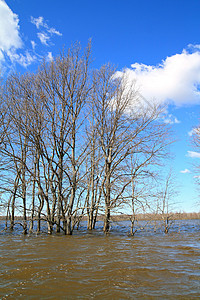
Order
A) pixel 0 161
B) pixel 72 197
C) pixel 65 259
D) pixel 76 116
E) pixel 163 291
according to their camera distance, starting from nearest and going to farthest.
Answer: pixel 163 291 → pixel 65 259 → pixel 72 197 → pixel 76 116 → pixel 0 161

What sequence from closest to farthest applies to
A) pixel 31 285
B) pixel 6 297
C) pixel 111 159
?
pixel 6 297 < pixel 31 285 < pixel 111 159

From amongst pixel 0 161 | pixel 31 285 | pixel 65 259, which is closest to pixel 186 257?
pixel 65 259

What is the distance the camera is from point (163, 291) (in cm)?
362

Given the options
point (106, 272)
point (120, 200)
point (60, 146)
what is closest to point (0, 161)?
point (60, 146)

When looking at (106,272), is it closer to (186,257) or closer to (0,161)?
(186,257)

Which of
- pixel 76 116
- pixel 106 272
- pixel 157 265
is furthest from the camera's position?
pixel 76 116

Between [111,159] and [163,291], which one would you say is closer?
[163,291]

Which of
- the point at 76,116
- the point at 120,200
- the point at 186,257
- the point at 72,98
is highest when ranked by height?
the point at 72,98

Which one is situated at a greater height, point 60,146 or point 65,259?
point 60,146

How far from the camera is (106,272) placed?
4.73 meters

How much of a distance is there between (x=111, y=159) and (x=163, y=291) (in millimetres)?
10725

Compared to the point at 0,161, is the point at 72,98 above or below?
above

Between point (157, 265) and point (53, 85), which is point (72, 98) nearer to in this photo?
point (53, 85)

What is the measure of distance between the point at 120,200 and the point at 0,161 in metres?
8.78
